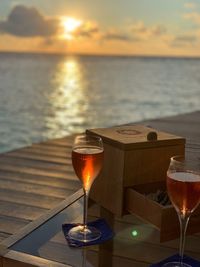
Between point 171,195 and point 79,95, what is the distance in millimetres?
39010

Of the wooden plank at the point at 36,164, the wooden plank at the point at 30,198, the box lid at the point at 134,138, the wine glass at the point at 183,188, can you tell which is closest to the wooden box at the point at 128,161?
the box lid at the point at 134,138

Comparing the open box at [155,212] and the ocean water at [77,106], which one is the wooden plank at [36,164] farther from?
the ocean water at [77,106]

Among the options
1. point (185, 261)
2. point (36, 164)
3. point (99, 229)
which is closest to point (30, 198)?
point (36, 164)

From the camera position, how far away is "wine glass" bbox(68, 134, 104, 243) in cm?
140

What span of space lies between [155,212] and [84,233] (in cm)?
23

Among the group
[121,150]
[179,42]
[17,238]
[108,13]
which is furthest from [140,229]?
[179,42]

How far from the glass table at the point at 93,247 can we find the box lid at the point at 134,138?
0.24m

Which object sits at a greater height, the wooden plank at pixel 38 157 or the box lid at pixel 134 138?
the box lid at pixel 134 138

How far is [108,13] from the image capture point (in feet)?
150

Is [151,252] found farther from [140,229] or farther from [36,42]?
[36,42]

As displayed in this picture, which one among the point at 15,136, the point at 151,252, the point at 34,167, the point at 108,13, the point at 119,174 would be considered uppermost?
the point at 108,13

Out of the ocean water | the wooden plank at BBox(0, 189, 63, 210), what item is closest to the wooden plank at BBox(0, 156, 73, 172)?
the wooden plank at BBox(0, 189, 63, 210)

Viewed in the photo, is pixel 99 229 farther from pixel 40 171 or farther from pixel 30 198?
pixel 40 171

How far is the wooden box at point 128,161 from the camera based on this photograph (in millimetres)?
1486
